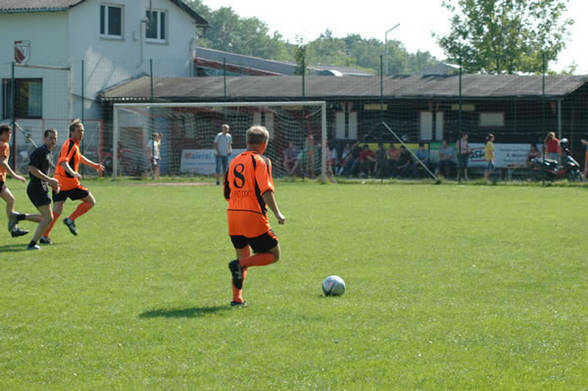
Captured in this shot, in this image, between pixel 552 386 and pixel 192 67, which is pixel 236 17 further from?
pixel 552 386

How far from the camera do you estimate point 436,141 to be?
105 feet

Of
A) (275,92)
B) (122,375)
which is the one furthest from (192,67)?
(122,375)

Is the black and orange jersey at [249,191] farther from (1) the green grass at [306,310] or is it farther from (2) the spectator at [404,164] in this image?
(2) the spectator at [404,164]

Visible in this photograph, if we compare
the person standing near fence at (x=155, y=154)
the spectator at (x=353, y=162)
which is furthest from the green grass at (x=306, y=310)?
the spectator at (x=353, y=162)

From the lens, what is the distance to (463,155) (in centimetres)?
2925

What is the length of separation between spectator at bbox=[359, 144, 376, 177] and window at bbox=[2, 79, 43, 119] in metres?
13.6

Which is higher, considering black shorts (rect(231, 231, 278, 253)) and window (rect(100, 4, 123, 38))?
window (rect(100, 4, 123, 38))

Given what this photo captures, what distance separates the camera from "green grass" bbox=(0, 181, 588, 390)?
5859 mm

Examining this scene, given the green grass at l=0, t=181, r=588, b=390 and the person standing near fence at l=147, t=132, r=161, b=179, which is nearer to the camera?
the green grass at l=0, t=181, r=588, b=390

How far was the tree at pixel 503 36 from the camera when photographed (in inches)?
2259

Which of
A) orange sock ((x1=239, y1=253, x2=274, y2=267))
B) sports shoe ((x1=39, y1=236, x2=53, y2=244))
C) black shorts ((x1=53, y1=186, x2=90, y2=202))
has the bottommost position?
sports shoe ((x1=39, y1=236, x2=53, y2=244))

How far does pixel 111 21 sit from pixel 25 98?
494 cm

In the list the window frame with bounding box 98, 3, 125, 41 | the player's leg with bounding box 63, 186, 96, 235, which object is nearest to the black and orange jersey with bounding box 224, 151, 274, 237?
the player's leg with bounding box 63, 186, 96, 235

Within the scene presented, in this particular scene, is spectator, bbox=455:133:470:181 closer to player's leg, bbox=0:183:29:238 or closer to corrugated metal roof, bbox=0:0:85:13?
corrugated metal roof, bbox=0:0:85:13
